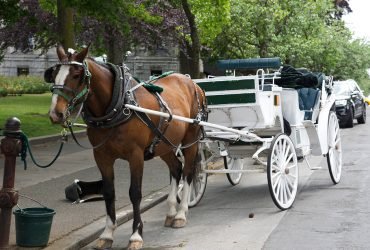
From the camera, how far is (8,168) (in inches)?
266

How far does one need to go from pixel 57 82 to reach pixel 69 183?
206 inches

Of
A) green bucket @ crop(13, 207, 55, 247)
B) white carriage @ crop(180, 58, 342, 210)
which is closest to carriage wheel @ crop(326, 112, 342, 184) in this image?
white carriage @ crop(180, 58, 342, 210)

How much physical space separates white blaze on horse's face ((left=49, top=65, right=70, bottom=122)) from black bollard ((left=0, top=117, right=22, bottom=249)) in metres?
0.57

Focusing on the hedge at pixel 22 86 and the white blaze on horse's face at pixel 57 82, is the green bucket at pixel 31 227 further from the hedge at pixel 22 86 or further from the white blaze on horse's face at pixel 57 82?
the hedge at pixel 22 86

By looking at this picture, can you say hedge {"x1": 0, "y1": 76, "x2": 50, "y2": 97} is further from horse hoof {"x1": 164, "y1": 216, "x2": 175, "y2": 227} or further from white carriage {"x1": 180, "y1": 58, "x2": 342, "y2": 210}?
horse hoof {"x1": 164, "y1": 216, "x2": 175, "y2": 227}

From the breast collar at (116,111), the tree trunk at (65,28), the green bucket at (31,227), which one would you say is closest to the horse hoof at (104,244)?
the green bucket at (31,227)

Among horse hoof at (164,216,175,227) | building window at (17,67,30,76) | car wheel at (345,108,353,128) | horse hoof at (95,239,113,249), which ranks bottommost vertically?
car wheel at (345,108,353,128)

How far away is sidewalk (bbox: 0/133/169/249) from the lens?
775 cm

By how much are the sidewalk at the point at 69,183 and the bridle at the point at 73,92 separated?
1621 millimetres

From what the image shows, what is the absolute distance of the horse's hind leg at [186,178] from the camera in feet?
27.3

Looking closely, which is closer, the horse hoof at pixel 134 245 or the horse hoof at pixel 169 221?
the horse hoof at pixel 134 245

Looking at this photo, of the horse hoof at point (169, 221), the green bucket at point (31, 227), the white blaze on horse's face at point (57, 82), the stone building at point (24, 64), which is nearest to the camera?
the white blaze on horse's face at point (57, 82)

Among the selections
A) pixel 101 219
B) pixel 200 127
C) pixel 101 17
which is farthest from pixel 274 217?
pixel 101 17

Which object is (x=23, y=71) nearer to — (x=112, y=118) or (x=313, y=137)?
(x=313, y=137)
